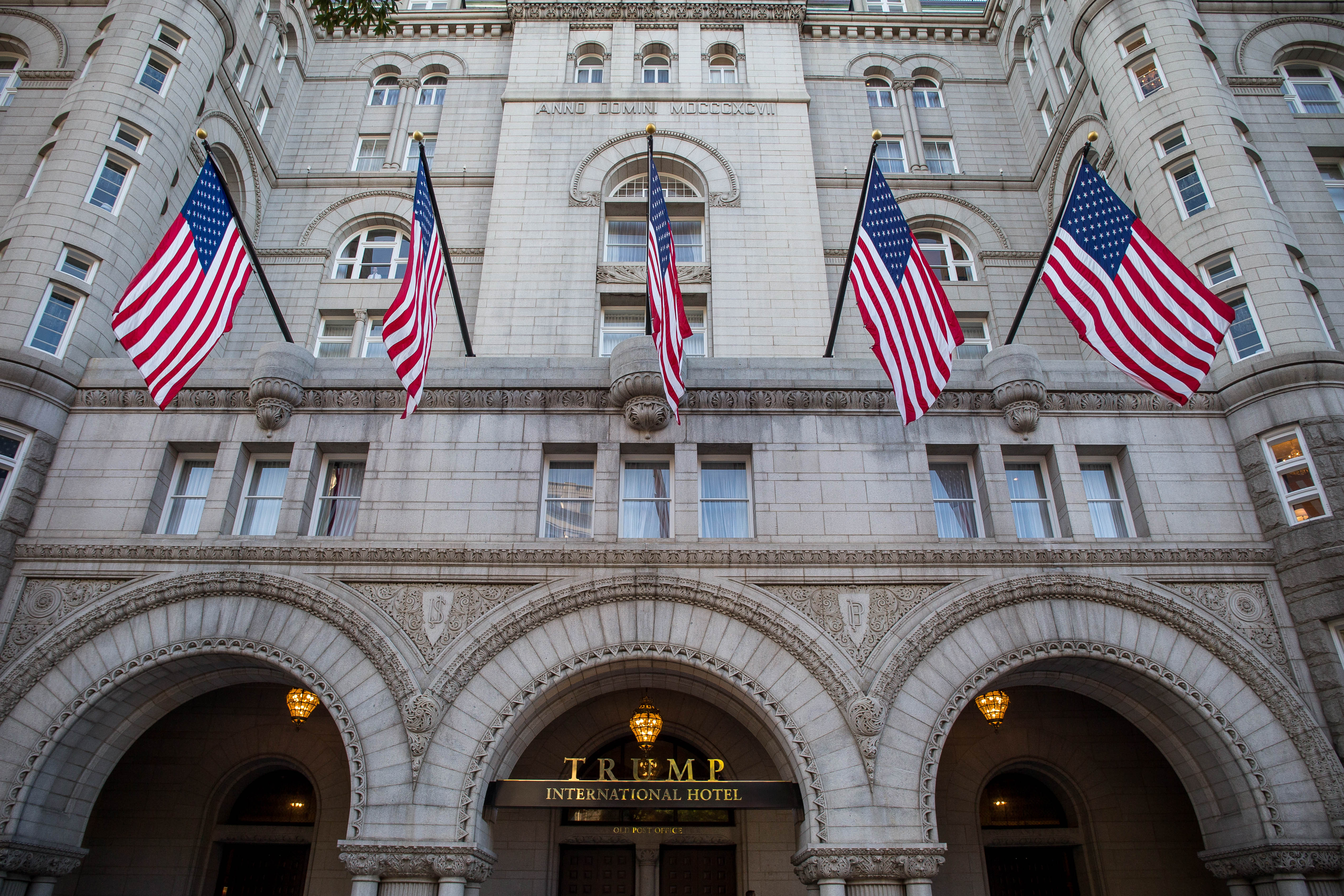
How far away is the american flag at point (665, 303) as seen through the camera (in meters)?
13.6

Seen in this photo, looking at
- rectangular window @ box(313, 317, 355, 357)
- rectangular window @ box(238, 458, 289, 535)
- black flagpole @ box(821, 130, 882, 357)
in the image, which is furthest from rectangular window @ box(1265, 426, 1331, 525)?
rectangular window @ box(313, 317, 355, 357)

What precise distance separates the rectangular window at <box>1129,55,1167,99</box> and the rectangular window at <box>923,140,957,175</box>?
6.15 metres

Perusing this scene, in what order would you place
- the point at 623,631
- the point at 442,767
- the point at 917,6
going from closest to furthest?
the point at 442,767, the point at 623,631, the point at 917,6

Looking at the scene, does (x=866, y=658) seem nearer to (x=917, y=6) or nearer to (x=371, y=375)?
(x=371, y=375)

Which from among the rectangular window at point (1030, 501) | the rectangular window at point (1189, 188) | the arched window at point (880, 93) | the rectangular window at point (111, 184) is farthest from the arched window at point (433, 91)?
the rectangular window at point (1030, 501)

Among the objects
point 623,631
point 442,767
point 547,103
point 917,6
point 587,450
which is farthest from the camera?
point 917,6

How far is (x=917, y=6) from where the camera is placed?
100.0ft

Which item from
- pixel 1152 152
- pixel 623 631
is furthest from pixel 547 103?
pixel 623 631

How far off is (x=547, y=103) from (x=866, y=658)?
1989 centimetres

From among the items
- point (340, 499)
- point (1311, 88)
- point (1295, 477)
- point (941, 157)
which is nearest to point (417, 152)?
point (340, 499)

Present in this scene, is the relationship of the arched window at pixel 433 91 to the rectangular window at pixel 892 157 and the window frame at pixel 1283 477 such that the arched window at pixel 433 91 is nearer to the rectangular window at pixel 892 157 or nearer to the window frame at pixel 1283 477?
the rectangular window at pixel 892 157

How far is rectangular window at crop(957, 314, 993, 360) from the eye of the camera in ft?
75.2

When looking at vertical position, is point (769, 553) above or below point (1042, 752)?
above

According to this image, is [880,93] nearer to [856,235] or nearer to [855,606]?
[856,235]
